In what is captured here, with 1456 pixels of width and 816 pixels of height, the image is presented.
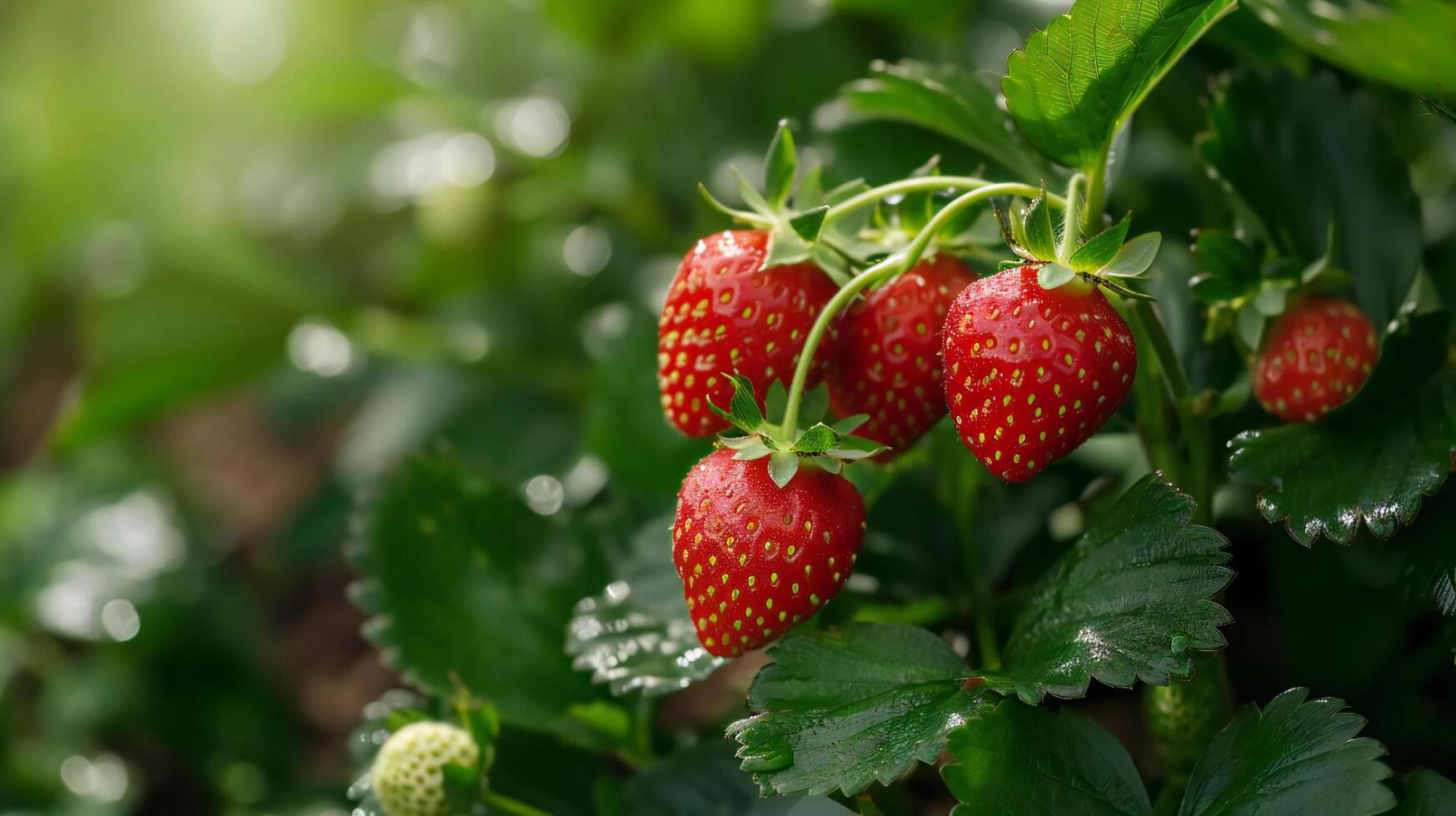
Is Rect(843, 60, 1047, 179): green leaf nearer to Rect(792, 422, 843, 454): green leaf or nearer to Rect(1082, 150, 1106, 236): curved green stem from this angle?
Rect(1082, 150, 1106, 236): curved green stem

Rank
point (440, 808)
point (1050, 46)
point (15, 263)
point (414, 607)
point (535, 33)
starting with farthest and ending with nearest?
point (15, 263) < point (535, 33) < point (414, 607) < point (440, 808) < point (1050, 46)

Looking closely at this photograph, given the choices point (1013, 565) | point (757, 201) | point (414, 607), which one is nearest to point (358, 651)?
point (414, 607)

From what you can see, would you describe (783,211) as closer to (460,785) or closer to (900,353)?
(900,353)

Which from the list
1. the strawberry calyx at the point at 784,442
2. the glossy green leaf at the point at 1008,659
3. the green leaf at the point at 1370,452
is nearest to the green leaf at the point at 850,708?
the glossy green leaf at the point at 1008,659

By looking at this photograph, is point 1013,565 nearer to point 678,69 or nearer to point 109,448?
point 678,69

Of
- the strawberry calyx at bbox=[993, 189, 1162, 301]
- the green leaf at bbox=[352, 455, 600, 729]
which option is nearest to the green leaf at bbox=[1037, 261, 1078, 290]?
the strawberry calyx at bbox=[993, 189, 1162, 301]

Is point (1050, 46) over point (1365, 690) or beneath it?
over
